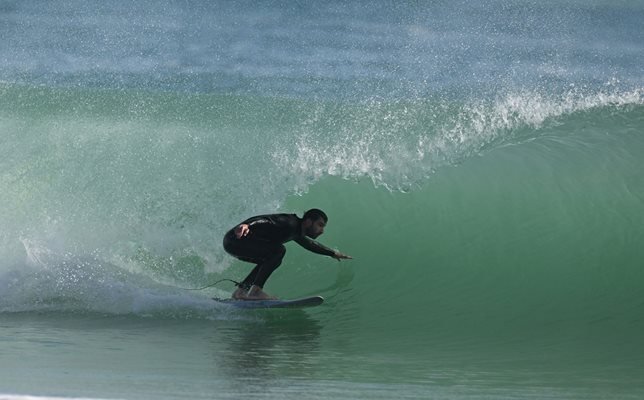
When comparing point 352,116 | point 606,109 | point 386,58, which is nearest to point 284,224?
point 352,116

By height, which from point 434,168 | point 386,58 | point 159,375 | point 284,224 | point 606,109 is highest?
point 386,58

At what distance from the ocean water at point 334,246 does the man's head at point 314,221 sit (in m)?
0.75

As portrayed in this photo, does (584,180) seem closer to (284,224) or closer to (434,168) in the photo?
(434,168)

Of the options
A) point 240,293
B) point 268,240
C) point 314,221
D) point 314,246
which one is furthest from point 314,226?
point 240,293

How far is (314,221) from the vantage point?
8641mm

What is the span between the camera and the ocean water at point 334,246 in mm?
6718

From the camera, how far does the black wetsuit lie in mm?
8820

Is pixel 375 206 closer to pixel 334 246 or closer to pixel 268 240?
pixel 334 246

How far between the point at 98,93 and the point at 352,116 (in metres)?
6.23

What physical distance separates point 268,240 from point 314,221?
18.6 inches

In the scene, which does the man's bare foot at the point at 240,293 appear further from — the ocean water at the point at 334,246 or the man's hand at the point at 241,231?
the man's hand at the point at 241,231

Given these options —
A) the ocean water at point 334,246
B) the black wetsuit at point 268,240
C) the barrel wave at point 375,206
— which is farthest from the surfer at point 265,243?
the barrel wave at point 375,206

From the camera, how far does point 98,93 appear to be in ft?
56.3

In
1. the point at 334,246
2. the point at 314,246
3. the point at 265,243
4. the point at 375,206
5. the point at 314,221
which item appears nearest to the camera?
the point at 314,221
